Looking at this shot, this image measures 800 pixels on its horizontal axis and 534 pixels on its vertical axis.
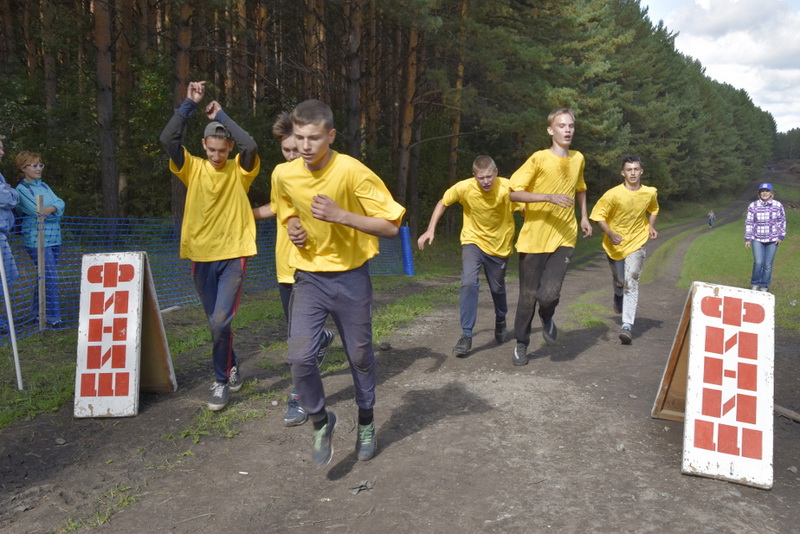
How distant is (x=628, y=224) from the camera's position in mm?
7836

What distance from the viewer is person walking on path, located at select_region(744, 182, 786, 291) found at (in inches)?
441

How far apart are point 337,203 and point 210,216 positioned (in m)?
1.63

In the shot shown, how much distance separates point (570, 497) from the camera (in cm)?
352

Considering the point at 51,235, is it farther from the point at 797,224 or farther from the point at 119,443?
the point at 797,224

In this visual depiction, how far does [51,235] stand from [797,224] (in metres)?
39.5

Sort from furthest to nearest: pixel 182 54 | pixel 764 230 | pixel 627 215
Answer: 1. pixel 182 54
2. pixel 764 230
3. pixel 627 215

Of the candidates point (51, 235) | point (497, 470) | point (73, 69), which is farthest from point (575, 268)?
point (73, 69)

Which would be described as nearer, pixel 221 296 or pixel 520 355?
pixel 221 296

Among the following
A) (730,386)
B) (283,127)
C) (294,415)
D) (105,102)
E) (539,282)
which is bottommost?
(294,415)

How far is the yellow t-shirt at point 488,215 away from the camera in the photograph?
6.78m

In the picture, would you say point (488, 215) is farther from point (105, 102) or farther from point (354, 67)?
point (105, 102)

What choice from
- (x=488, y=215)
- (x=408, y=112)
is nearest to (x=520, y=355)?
(x=488, y=215)

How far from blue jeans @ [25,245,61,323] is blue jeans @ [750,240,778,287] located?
35.0 ft

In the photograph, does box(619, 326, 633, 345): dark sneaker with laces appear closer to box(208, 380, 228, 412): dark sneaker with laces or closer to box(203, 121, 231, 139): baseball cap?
box(208, 380, 228, 412): dark sneaker with laces
